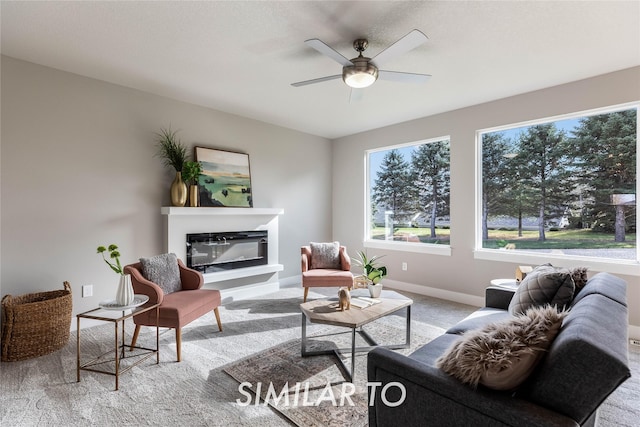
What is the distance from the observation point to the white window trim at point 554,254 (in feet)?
10.3

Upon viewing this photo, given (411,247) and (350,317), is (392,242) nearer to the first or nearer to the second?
(411,247)

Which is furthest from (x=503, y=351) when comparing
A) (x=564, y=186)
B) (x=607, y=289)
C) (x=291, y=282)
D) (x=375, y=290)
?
(x=291, y=282)

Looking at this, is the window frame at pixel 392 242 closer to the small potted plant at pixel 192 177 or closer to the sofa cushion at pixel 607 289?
the sofa cushion at pixel 607 289

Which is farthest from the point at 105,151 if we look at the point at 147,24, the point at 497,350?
the point at 497,350

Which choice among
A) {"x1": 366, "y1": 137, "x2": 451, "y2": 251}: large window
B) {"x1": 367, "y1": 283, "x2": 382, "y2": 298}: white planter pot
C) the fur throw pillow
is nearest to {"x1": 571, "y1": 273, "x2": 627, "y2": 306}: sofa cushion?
the fur throw pillow

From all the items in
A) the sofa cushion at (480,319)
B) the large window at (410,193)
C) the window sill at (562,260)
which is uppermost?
the large window at (410,193)

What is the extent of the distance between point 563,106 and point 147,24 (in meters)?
4.09

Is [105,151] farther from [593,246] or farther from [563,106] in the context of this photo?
[593,246]

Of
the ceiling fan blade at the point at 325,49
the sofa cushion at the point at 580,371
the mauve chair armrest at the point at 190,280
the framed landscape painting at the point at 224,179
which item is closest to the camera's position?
the sofa cushion at the point at 580,371

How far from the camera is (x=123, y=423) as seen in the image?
185 centimetres

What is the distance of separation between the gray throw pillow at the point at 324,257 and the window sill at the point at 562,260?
182 centimetres

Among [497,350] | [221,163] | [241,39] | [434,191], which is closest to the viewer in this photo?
[497,350]

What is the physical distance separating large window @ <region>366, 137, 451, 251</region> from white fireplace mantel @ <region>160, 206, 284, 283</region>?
1.71 metres

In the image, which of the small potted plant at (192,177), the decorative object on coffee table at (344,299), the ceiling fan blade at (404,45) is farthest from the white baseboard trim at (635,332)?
the small potted plant at (192,177)
